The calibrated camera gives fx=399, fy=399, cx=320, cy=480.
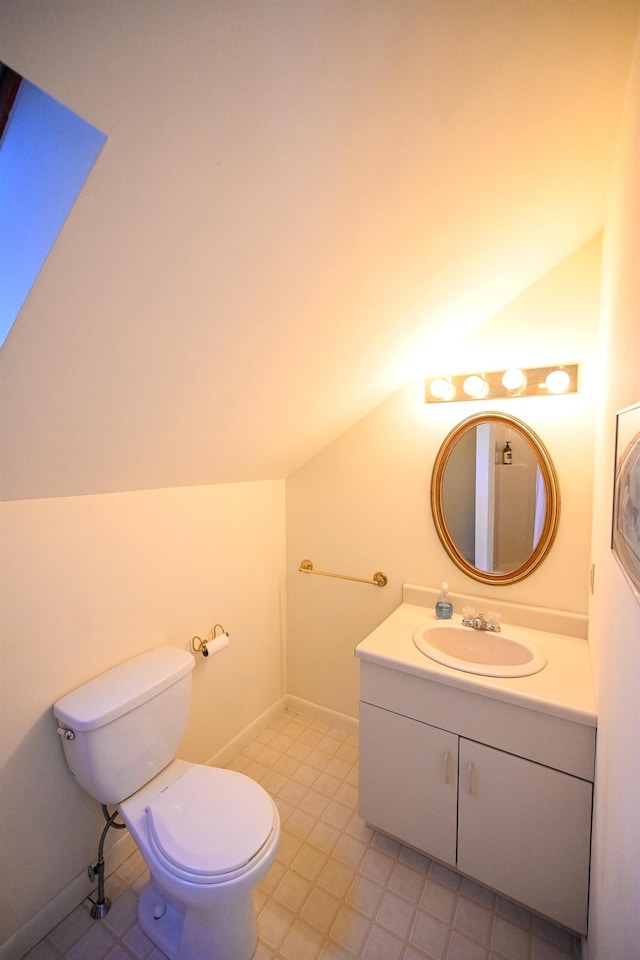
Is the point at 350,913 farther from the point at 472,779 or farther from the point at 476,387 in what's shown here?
the point at 476,387

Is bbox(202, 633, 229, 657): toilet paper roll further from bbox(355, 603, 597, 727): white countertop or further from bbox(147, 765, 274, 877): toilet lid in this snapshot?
bbox(355, 603, 597, 727): white countertop

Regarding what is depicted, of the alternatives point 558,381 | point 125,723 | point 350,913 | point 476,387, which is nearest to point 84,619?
point 125,723

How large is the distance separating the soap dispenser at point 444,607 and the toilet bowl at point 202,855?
992 millimetres

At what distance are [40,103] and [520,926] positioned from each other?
2514 mm

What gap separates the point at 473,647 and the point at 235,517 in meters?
1.25

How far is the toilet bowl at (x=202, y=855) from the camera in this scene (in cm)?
109

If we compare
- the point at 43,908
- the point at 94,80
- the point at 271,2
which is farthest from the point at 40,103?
the point at 43,908

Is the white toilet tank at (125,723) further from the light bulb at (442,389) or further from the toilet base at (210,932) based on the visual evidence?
the light bulb at (442,389)

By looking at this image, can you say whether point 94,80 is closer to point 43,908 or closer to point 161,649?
point 161,649

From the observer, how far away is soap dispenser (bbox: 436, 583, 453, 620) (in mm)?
1819

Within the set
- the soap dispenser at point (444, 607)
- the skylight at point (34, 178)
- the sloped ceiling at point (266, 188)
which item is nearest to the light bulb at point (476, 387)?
the sloped ceiling at point (266, 188)

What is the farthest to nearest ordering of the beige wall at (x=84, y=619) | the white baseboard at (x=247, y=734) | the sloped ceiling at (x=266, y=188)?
the white baseboard at (x=247, y=734), the beige wall at (x=84, y=619), the sloped ceiling at (x=266, y=188)

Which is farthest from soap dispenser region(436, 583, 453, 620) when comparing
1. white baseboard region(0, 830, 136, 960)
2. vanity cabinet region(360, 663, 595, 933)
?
white baseboard region(0, 830, 136, 960)

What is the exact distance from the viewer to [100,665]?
1455mm
